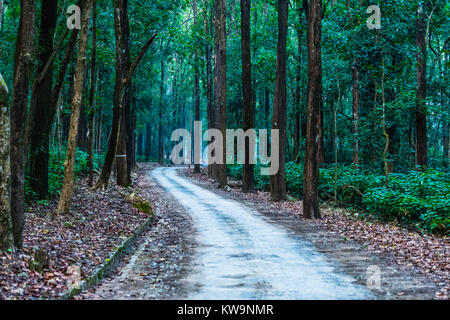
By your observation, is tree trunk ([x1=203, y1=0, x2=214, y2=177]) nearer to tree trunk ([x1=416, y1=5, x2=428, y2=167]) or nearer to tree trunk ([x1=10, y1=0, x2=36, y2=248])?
tree trunk ([x1=416, y1=5, x2=428, y2=167])

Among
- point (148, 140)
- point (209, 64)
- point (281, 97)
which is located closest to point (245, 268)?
point (281, 97)

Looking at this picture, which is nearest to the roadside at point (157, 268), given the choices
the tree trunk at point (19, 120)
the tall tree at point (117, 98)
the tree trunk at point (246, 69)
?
the tree trunk at point (19, 120)

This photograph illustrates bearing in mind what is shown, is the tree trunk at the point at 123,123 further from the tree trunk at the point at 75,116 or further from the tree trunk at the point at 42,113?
the tree trunk at the point at 75,116

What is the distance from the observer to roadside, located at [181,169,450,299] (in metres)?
7.25

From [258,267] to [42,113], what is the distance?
9390 millimetres

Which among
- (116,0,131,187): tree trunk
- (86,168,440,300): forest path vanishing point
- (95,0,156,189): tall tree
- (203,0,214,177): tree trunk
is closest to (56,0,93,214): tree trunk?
(86,168,440,300): forest path vanishing point

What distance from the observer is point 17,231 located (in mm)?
7863

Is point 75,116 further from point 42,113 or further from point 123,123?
point 123,123

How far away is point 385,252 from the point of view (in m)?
10.2

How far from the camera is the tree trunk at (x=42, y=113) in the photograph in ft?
46.4

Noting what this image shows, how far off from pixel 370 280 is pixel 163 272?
11.9ft

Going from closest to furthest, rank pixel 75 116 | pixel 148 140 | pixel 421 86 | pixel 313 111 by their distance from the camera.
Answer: pixel 75 116 < pixel 313 111 < pixel 421 86 < pixel 148 140

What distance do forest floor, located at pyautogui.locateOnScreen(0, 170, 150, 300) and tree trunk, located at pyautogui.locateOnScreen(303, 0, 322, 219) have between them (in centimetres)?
573

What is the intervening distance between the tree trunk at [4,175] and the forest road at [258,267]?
3.00 metres
